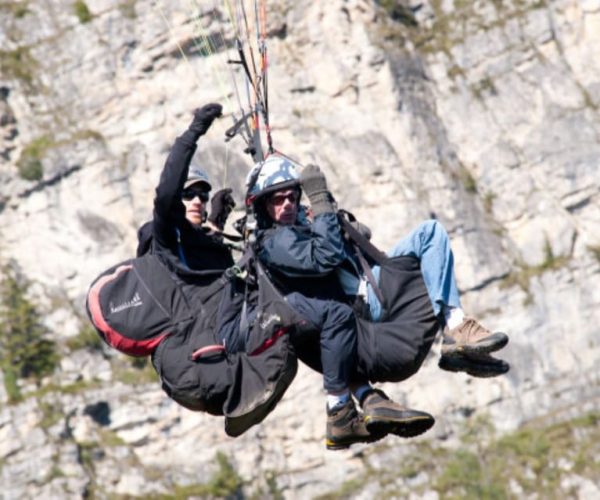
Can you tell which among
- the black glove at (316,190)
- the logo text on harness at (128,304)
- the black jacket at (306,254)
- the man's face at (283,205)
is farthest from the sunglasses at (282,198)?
the logo text on harness at (128,304)

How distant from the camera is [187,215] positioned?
31.4 ft

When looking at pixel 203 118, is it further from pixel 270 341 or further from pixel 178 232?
pixel 270 341

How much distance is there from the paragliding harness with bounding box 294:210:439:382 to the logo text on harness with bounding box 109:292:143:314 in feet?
3.82

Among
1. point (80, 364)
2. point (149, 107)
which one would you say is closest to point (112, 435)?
point (80, 364)

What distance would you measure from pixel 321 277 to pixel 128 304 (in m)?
1.39

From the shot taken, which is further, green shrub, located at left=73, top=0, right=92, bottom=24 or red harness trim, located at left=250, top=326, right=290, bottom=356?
green shrub, located at left=73, top=0, right=92, bottom=24

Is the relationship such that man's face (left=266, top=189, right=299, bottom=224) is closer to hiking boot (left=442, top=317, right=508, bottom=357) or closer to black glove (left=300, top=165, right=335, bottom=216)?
black glove (left=300, top=165, right=335, bottom=216)

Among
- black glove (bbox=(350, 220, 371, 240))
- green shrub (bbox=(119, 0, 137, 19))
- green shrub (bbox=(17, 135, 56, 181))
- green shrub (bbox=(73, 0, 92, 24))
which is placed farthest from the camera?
green shrub (bbox=(73, 0, 92, 24))

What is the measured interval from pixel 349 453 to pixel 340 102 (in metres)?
10.0

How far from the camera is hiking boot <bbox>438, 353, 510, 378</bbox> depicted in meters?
8.84

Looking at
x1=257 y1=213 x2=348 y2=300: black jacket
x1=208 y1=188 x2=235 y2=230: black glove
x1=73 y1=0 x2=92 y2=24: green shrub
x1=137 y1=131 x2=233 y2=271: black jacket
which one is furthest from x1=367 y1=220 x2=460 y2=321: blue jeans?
x1=73 y1=0 x2=92 y2=24: green shrub

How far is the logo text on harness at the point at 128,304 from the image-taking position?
9211mm

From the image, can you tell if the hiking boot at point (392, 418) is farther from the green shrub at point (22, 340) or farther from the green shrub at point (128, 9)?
the green shrub at point (128, 9)

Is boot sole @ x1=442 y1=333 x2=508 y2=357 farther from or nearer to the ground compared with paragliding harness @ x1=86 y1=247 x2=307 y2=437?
nearer to the ground
